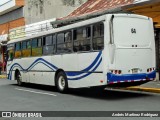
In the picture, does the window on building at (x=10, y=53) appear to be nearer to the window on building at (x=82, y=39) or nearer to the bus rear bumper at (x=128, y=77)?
the window on building at (x=82, y=39)

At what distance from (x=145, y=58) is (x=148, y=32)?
1057 millimetres

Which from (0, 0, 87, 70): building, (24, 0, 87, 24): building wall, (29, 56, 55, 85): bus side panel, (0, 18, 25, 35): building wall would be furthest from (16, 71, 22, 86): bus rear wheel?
(0, 18, 25, 35): building wall

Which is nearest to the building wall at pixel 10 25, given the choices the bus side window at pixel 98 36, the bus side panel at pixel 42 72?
the bus side panel at pixel 42 72

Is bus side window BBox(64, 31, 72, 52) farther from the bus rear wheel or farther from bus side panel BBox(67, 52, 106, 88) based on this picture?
the bus rear wheel

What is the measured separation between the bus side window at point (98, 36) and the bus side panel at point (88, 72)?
10.6 inches

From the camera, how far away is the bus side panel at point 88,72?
13461 millimetres

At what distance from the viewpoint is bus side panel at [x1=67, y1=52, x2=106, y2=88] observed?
530 inches

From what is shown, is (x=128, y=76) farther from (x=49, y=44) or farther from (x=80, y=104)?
(x=49, y=44)

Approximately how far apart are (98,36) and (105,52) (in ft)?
2.62

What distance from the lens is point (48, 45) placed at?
17406 millimetres

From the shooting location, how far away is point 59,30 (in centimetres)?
1638

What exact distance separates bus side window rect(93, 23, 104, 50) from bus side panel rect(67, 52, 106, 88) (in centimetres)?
27

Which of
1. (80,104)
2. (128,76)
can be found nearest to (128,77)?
(128,76)

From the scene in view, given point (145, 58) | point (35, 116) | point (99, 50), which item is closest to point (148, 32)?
point (145, 58)
